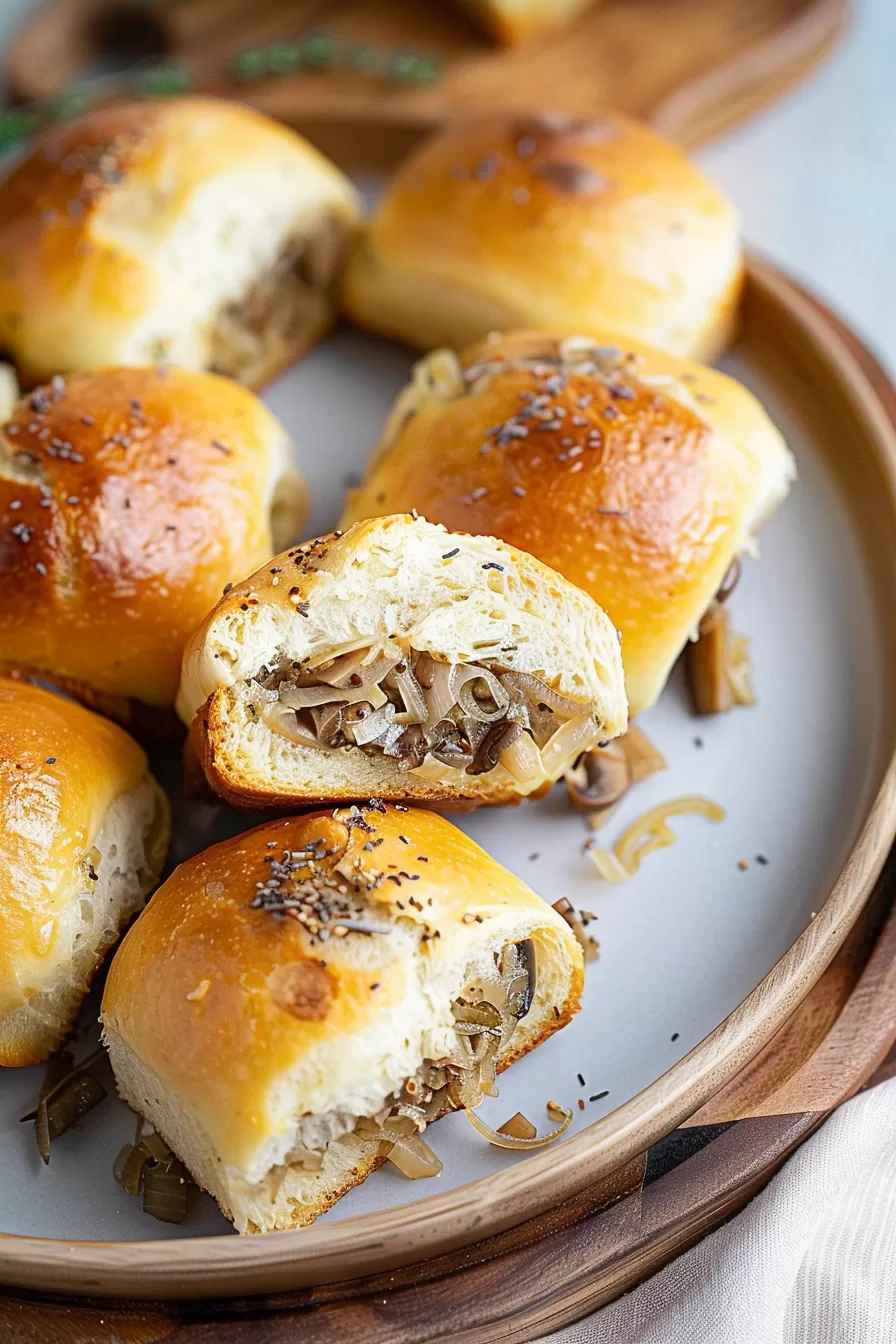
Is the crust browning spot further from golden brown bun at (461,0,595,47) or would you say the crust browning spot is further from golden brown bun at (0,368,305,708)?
golden brown bun at (461,0,595,47)

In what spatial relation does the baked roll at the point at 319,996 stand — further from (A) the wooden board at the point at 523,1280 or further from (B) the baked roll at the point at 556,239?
(B) the baked roll at the point at 556,239

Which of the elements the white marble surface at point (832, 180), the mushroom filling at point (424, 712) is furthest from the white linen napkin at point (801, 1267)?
the white marble surface at point (832, 180)

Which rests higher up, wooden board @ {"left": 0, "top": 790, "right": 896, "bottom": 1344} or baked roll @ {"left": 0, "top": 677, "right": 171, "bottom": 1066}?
baked roll @ {"left": 0, "top": 677, "right": 171, "bottom": 1066}

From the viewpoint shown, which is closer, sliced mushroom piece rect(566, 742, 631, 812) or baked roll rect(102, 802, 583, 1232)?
baked roll rect(102, 802, 583, 1232)

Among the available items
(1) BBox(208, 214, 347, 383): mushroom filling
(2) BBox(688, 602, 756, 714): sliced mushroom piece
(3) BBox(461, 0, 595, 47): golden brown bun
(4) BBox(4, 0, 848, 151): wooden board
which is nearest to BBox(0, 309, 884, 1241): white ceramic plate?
(2) BBox(688, 602, 756, 714): sliced mushroom piece

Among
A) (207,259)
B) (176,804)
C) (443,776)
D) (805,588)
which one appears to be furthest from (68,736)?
(805,588)

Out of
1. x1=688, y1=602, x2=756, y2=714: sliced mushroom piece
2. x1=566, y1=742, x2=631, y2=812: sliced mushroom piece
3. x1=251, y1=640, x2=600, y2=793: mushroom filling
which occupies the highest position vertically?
x1=251, y1=640, x2=600, y2=793: mushroom filling

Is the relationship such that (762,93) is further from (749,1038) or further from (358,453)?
(749,1038)
